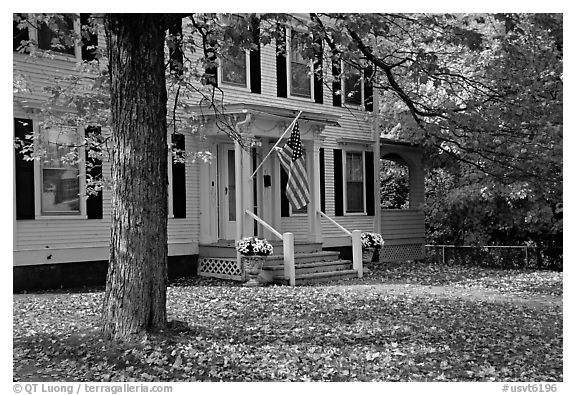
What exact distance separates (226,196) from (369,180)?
5168 mm

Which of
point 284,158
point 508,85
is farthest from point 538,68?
point 284,158

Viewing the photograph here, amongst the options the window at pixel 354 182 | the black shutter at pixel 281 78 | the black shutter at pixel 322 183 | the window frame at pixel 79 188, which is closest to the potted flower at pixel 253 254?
the window frame at pixel 79 188

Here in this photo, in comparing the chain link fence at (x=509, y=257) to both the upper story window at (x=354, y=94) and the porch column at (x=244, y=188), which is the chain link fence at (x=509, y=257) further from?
the porch column at (x=244, y=188)

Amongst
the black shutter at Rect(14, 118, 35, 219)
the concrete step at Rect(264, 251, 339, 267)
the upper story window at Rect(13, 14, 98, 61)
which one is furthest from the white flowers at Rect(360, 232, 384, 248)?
the black shutter at Rect(14, 118, 35, 219)

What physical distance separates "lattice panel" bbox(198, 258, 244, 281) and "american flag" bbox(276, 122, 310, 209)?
5.93ft

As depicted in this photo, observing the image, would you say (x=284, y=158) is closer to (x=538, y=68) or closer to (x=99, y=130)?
(x=99, y=130)

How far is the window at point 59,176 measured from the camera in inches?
485

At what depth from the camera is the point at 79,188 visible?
12.9 meters

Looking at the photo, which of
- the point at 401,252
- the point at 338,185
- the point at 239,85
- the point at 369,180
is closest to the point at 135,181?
the point at 239,85

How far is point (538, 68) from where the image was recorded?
11719mm

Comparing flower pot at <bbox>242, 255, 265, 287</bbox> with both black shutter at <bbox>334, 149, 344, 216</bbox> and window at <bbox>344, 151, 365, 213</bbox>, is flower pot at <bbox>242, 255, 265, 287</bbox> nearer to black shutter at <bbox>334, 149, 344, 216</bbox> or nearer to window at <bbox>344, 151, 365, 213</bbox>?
black shutter at <bbox>334, 149, 344, 216</bbox>
